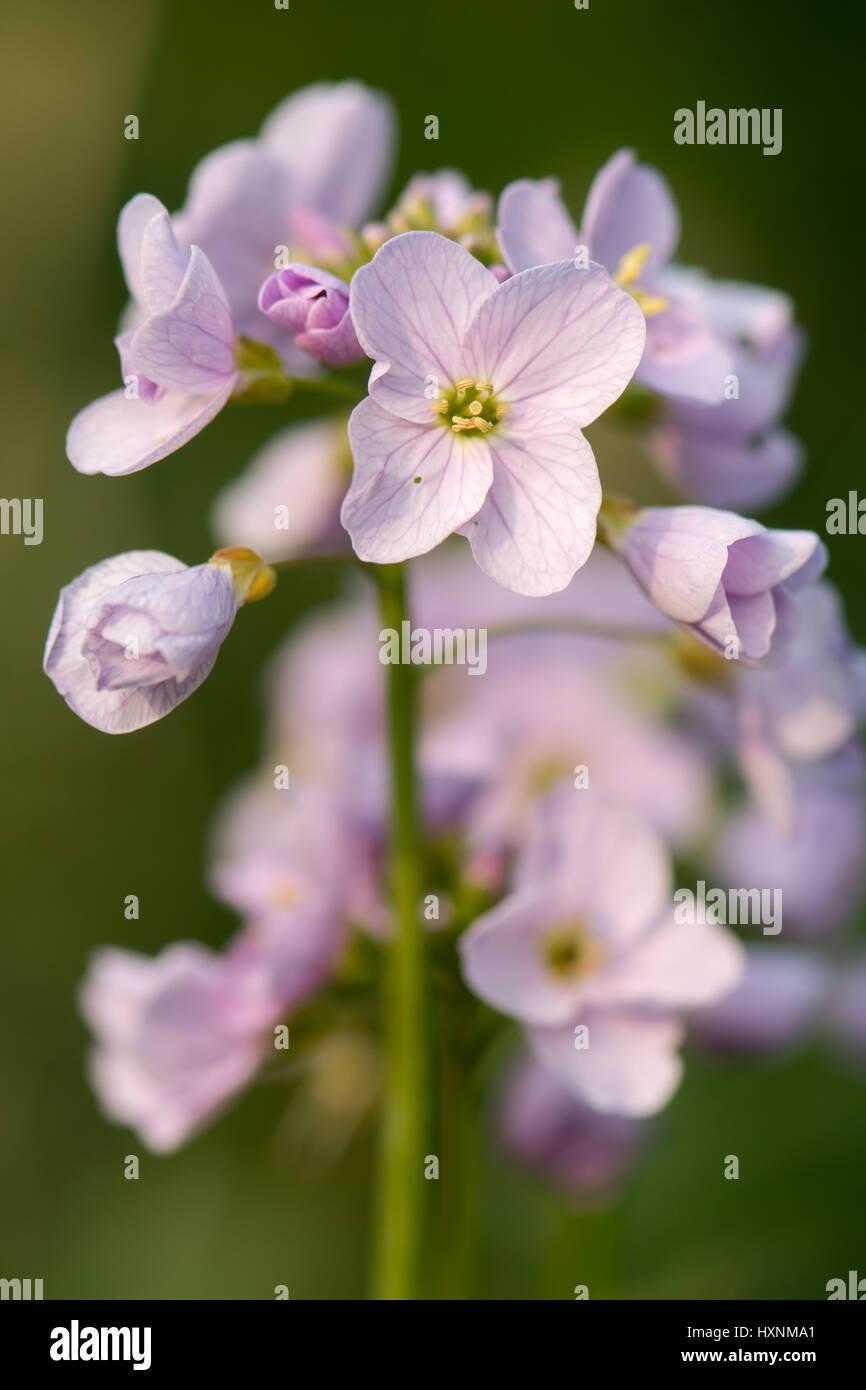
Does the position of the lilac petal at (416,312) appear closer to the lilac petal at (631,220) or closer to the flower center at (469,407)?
the flower center at (469,407)

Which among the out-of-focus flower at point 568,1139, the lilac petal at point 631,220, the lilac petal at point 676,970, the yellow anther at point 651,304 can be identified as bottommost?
the out-of-focus flower at point 568,1139

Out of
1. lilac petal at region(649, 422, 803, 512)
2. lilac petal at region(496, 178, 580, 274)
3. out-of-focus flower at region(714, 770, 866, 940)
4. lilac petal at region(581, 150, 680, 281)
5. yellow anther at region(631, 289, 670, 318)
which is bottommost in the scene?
out-of-focus flower at region(714, 770, 866, 940)

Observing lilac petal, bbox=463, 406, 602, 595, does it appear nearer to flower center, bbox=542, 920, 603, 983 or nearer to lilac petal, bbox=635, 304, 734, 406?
lilac petal, bbox=635, 304, 734, 406

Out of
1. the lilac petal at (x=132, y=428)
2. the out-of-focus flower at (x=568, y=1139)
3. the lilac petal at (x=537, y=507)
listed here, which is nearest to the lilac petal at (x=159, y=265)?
the lilac petal at (x=132, y=428)

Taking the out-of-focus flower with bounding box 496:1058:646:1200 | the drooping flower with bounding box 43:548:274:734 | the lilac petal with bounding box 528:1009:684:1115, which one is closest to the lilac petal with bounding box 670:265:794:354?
the drooping flower with bounding box 43:548:274:734

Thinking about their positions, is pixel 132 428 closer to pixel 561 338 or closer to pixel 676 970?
pixel 561 338
